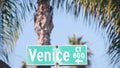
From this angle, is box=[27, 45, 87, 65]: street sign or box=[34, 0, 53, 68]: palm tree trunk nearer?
box=[27, 45, 87, 65]: street sign

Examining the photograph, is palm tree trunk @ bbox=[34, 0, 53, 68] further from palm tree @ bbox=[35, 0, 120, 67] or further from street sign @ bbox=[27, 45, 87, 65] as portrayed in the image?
street sign @ bbox=[27, 45, 87, 65]

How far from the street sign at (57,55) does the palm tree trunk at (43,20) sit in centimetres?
172

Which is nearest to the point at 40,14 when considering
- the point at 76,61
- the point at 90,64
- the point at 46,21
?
the point at 46,21

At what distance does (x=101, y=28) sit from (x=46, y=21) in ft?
4.88

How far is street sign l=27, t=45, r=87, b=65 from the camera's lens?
7199mm

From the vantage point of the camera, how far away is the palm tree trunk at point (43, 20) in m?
9.09

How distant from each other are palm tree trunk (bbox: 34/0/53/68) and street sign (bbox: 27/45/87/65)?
67.7 inches

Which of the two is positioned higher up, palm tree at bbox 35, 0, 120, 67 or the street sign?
palm tree at bbox 35, 0, 120, 67

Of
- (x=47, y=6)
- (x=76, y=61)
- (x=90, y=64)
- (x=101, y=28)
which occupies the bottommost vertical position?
(x=76, y=61)

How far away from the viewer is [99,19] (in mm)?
8047

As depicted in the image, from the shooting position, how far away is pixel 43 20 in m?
9.10

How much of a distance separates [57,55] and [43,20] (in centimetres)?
198

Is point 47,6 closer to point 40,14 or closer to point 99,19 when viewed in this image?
point 40,14

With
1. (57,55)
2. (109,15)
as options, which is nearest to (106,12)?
(109,15)
